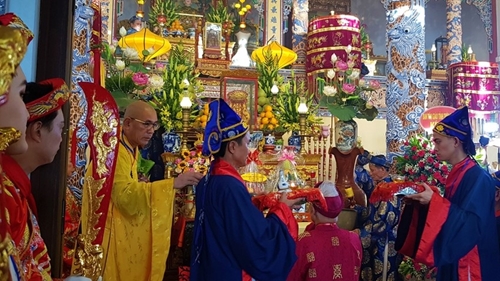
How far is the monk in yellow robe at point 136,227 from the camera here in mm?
2849

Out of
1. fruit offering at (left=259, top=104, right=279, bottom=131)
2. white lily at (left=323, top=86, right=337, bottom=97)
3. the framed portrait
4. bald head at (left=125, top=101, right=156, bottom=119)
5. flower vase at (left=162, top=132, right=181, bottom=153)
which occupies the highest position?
the framed portrait

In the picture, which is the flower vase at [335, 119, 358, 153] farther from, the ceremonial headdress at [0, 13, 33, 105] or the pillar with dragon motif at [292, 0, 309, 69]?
the ceremonial headdress at [0, 13, 33, 105]

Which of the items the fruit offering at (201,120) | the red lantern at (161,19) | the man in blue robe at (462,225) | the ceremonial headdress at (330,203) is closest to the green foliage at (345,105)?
the fruit offering at (201,120)

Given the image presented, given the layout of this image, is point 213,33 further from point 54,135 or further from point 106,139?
point 54,135

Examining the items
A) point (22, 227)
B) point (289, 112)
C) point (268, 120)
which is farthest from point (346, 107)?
point (22, 227)

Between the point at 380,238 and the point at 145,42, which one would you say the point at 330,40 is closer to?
the point at 145,42

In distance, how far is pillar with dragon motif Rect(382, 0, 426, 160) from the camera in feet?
22.5

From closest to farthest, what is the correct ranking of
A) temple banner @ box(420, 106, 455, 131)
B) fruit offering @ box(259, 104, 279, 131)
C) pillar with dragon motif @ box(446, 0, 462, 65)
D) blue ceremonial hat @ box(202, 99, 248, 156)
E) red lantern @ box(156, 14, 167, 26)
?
blue ceremonial hat @ box(202, 99, 248, 156)
fruit offering @ box(259, 104, 279, 131)
temple banner @ box(420, 106, 455, 131)
red lantern @ box(156, 14, 167, 26)
pillar with dragon motif @ box(446, 0, 462, 65)

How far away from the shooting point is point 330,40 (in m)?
8.87

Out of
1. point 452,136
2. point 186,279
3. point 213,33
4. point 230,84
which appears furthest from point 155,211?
point 213,33

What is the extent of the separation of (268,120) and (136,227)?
2.77m

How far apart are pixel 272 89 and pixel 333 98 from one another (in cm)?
74

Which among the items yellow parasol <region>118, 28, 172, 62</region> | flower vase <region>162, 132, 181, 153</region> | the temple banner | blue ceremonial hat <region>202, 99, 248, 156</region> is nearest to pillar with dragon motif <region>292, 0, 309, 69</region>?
the temple banner

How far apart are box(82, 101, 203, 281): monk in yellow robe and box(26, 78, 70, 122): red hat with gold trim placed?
1324mm
